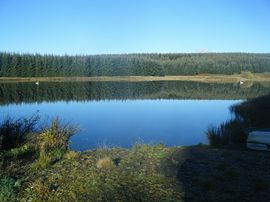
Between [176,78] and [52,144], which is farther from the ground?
[52,144]

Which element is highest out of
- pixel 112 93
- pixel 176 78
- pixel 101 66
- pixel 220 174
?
pixel 220 174

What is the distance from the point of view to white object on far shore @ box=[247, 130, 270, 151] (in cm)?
848

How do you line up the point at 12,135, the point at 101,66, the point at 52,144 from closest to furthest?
the point at 52,144
the point at 12,135
the point at 101,66

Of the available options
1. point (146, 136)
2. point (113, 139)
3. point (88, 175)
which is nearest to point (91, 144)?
point (113, 139)

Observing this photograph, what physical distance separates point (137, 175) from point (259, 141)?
3582 millimetres

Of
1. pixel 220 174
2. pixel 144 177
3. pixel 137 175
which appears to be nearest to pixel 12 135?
pixel 137 175

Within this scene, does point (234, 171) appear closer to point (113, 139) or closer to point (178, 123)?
point (113, 139)

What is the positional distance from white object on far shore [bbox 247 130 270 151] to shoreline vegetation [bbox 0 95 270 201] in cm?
68

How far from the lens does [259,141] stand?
8.65 m

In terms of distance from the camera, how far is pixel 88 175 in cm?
605

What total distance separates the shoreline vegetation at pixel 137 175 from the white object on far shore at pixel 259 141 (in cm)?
68

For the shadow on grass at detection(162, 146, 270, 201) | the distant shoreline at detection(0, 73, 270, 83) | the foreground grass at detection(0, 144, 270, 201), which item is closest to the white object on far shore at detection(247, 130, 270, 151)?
the shadow on grass at detection(162, 146, 270, 201)

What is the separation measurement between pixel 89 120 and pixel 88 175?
1597 cm

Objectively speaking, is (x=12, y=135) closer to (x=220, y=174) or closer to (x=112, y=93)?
(x=220, y=174)
